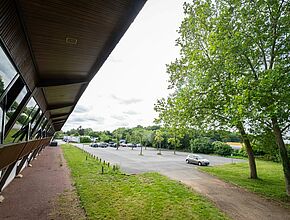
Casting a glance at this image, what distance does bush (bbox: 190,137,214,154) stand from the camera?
35.8 meters

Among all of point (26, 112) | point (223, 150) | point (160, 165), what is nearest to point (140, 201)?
point (26, 112)

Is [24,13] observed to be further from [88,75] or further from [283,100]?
[283,100]

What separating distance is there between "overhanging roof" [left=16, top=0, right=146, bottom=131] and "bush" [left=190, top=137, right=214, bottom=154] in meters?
34.1

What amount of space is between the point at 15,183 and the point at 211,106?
11.0 m

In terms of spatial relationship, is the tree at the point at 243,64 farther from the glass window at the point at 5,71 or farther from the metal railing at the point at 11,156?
the metal railing at the point at 11,156

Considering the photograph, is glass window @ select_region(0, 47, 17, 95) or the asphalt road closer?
glass window @ select_region(0, 47, 17, 95)

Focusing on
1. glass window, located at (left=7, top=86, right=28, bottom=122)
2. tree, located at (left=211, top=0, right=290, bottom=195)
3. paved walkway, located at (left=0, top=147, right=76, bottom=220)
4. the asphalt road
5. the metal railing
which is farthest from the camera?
the asphalt road

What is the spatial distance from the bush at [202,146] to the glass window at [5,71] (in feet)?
117

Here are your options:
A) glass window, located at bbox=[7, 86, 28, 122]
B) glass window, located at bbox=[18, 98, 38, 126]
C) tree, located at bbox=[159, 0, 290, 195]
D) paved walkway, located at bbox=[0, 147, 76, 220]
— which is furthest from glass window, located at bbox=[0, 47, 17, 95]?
tree, located at bbox=[159, 0, 290, 195]

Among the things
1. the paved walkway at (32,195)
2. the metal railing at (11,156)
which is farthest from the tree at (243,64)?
the paved walkway at (32,195)

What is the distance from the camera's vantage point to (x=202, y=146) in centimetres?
3597

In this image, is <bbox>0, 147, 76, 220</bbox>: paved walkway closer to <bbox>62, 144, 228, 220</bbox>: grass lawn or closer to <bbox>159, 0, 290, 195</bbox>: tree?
<bbox>62, 144, 228, 220</bbox>: grass lawn

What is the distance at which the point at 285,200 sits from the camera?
8453mm

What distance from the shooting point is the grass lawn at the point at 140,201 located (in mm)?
6277
